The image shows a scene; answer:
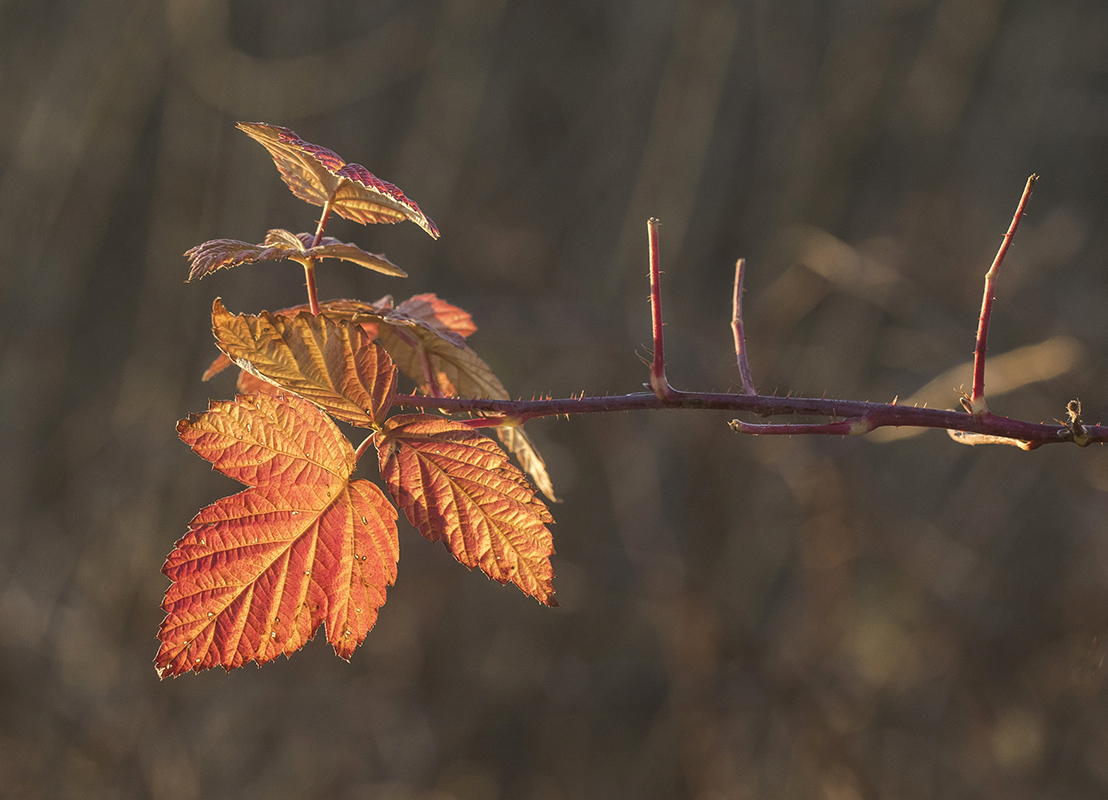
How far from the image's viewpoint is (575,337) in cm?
231

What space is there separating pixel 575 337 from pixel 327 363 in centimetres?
190

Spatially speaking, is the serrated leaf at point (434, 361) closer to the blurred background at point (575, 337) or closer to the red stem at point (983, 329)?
the red stem at point (983, 329)

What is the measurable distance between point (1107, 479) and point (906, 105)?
1683 millimetres

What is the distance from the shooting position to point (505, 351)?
271 cm

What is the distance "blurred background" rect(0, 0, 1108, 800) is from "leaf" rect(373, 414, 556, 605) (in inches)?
65.1

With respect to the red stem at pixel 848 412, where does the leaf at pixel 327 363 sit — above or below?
below

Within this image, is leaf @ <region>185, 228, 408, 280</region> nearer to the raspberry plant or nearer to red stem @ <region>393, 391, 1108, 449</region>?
the raspberry plant

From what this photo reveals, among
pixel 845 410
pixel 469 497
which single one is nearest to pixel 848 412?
pixel 845 410

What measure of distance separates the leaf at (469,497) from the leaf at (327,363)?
24mm

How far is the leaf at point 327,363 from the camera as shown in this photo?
428 mm

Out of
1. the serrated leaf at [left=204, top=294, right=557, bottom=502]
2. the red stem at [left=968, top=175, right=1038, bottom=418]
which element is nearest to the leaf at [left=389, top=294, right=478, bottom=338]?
the serrated leaf at [left=204, top=294, right=557, bottom=502]

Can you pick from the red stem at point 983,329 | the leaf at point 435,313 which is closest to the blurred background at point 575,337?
the leaf at point 435,313

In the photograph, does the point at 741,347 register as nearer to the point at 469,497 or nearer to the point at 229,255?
the point at 469,497

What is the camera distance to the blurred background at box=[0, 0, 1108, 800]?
217 centimetres
